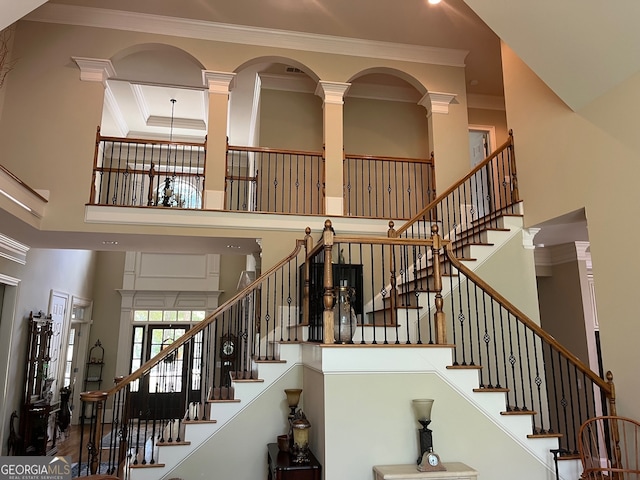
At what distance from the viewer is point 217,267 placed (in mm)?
11891

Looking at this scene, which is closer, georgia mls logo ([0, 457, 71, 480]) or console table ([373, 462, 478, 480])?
georgia mls logo ([0, 457, 71, 480])

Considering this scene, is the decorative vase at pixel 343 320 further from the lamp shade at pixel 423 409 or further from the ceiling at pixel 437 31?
the ceiling at pixel 437 31

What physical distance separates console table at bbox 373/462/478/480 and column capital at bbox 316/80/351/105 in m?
5.33

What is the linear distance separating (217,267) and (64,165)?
5719mm

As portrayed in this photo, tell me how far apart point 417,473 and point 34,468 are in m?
2.57

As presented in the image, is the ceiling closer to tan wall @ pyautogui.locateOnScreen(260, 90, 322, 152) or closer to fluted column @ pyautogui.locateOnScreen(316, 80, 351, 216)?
fluted column @ pyautogui.locateOnScreen(316, 80, 351, 216)

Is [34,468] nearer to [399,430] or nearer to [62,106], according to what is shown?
[399,430]

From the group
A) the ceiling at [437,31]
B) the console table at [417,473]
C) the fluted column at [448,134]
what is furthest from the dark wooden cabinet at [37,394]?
the fluted column at [448,134]

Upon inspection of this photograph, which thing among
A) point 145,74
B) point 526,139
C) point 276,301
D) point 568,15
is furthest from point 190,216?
point 568,15

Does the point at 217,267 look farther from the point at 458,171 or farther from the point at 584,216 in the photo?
the point at 584,216

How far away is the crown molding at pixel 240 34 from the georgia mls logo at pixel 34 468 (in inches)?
239

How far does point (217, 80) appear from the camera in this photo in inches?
278

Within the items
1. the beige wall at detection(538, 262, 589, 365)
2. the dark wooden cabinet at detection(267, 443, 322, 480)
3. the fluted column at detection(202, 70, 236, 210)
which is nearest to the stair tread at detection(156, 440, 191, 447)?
the dark wooden cabinet at detection(267, 443, 322, 480)

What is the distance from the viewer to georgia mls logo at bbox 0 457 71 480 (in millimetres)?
2555
